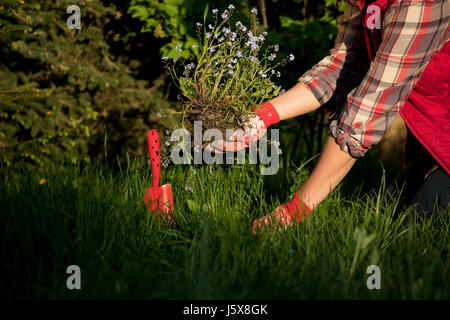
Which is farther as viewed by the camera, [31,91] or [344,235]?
[31,91]

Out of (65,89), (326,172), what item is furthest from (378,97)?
(65,89)

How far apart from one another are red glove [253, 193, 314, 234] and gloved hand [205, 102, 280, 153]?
0.32 meters

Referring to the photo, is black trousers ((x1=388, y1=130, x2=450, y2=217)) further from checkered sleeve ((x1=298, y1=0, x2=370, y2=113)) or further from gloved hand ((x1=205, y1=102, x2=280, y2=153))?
gloved hand ((x1=205, y1=102, x2=280, y2=153))

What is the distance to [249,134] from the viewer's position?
1915 millimetres

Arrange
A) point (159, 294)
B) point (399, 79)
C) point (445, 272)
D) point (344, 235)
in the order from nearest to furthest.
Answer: point (159, 294) → point (445, 272) → point (399, 79) → point (344, 235)

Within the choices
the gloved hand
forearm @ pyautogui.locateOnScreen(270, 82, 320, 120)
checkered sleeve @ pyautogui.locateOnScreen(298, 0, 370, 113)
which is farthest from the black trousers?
the gloved hand

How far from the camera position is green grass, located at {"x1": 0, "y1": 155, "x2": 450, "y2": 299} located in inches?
56.3

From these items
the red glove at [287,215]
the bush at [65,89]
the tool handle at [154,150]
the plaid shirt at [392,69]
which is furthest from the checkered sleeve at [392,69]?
the bush at [65,89]

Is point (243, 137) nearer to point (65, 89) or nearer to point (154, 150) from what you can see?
point (154, 150)
